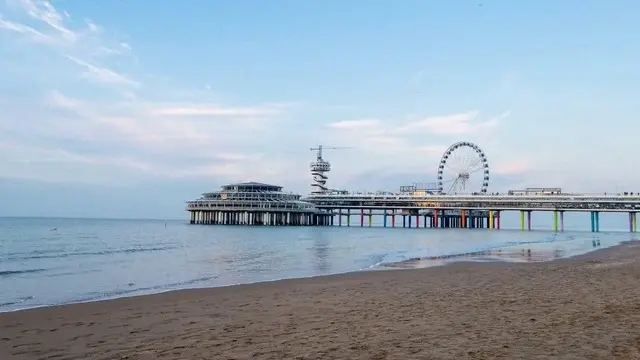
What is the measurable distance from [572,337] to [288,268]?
17640mm

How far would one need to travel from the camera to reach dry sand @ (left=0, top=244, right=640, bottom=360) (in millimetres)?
7121

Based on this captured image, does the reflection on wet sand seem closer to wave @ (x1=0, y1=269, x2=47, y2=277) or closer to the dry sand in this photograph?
the dry sand

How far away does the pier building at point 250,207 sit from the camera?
132125 millimetres

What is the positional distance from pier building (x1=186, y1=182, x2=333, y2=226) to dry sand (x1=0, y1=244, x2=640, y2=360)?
117m

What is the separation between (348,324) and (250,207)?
123918mm

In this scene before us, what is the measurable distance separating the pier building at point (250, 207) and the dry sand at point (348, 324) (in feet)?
385

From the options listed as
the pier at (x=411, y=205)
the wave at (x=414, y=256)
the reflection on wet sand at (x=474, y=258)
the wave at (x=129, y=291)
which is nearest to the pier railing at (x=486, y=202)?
the pier at (x=411, y=205)

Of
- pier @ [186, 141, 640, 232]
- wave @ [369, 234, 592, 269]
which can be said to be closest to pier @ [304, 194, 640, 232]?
pier @ [186, 141, 640, 232]

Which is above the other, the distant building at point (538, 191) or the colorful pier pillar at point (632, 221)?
the distant building at point (538, 191)

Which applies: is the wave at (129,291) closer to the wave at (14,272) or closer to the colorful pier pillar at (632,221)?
the wave at (14,272)

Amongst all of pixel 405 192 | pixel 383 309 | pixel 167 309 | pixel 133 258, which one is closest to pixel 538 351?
pixel 383 309

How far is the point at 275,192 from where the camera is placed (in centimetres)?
13938

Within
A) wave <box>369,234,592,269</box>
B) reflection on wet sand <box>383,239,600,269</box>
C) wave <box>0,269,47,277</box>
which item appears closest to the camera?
wave <box>0,269,47,277</box>

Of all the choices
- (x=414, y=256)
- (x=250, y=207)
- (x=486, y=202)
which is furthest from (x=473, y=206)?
(x=414, y=256)
